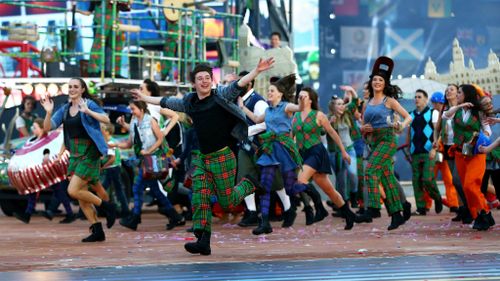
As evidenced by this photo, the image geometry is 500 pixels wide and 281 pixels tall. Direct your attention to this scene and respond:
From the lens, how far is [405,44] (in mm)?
26484

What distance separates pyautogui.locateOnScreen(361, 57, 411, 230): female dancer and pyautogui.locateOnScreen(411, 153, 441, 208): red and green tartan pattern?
355cm

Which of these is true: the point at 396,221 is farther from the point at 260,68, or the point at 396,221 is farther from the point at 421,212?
the point at 260,68

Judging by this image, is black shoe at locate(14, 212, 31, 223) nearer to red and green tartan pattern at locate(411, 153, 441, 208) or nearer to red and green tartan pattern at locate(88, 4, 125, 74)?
red and green tartan pattern at locate(88, 4, 125, 74)

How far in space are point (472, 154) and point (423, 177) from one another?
3907 millimetres

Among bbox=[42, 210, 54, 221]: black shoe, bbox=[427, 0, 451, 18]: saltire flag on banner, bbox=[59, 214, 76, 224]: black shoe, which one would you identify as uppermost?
bbox=[427, 0, 451, 18]: saltire flag on banner

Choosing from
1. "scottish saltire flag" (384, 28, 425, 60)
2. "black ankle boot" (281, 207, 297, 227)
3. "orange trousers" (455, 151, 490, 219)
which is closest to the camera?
"orange trousers" (455, 151, 490, 219)

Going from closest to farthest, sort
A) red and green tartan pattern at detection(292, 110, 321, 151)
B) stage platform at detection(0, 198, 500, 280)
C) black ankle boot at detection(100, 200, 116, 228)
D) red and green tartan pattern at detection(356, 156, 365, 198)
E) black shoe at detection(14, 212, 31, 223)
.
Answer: stage platform at detection(0, 198, 500, 280), black ankle boot at detection(100, 200, 116, 228), red and green tartan pattern at detection(292, 110, 321, 151), black shoe at detection(14, 212, 31, 223), red and green tartan pattern at detection(356, 156, 365, 198)

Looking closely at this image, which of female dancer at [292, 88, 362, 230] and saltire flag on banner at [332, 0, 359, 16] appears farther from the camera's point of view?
saltire flag on banner at [332, 0, 359, 16]

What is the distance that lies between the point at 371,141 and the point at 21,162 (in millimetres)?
5763

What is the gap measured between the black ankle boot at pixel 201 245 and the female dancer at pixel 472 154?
3.88 m

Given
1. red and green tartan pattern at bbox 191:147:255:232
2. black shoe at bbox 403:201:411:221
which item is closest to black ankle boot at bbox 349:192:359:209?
black shoe at bbox 403:201:411:221

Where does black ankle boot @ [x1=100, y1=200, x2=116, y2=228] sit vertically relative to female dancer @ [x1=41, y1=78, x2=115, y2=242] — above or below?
below

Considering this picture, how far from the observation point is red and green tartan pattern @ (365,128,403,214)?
14.5m

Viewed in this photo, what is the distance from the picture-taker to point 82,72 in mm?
20062
